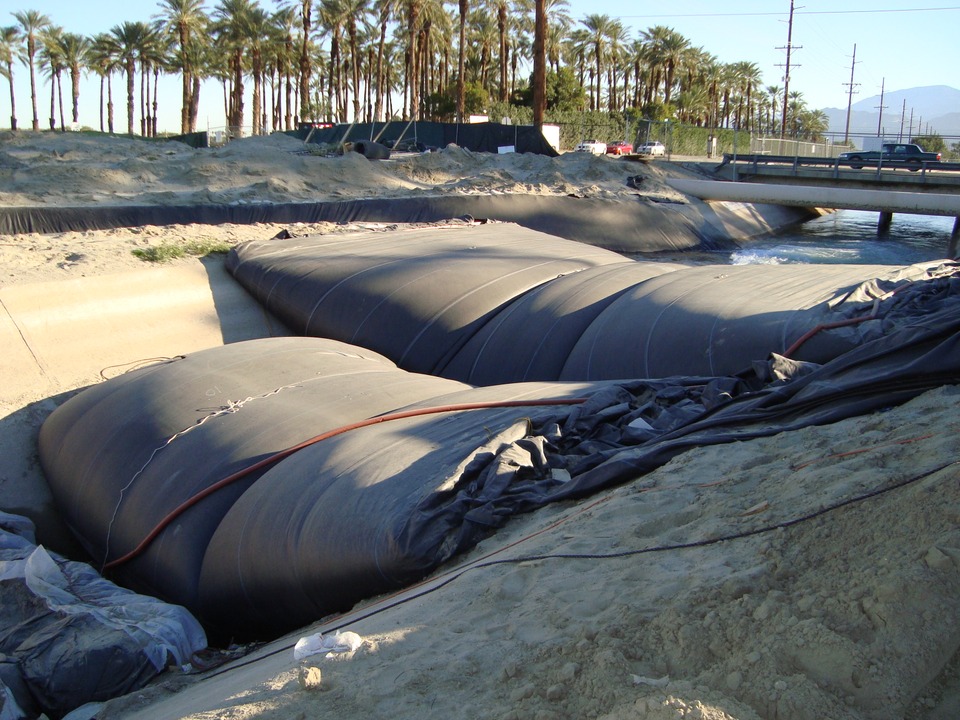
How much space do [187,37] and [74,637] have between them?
42.8 meters

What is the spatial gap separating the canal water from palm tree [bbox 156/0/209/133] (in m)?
30.8

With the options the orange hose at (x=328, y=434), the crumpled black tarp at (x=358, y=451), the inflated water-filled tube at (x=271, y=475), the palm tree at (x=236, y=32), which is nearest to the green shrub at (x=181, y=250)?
the inflated water-filled tube at (x=271, y=475)

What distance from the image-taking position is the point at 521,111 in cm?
3734

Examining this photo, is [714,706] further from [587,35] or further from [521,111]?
[587,35]

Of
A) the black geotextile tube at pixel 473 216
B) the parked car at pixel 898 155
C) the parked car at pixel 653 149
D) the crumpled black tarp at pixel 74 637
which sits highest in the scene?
the parked car at pixel 653 149

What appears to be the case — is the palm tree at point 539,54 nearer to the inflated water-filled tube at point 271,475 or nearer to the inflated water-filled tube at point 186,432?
the inflated water-filled tube at point 271,475

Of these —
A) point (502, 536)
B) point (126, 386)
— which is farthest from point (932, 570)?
point (126, 386)

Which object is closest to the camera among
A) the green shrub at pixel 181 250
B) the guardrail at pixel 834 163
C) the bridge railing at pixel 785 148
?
the green shrub at pixel 181 250

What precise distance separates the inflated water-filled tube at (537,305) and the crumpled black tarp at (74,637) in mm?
3304

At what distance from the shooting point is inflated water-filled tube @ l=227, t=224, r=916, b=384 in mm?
5855

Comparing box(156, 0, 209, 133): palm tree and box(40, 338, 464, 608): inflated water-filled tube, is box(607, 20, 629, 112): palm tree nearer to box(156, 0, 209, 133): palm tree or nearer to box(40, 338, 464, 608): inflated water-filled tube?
box(156, 0, 209, 133): palm tree

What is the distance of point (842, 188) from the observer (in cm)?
2150

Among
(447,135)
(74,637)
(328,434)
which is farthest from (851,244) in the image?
(74,637)

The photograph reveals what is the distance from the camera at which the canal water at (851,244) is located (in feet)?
63.4
